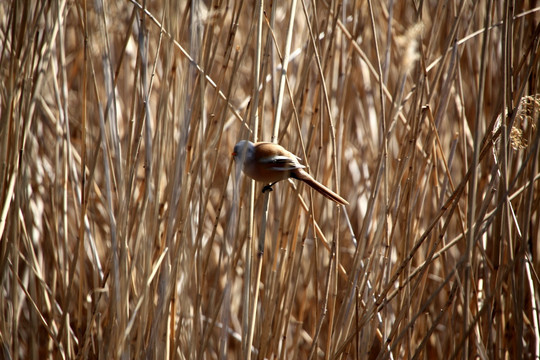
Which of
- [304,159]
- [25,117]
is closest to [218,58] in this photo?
[304,159]

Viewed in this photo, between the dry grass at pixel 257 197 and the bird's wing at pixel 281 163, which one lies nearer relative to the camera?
the dry grass at pixel 257 197

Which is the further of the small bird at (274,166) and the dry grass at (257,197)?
the small bird at (274,166)

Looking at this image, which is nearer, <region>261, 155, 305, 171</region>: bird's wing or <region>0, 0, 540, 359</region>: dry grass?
<region>0, 0, 540, 359</region>: dry grass

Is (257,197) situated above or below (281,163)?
below

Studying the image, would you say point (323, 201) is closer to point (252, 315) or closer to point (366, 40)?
point (252, 315)

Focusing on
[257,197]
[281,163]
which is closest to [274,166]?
[281,163]

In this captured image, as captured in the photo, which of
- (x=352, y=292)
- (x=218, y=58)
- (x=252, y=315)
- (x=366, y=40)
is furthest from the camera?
(x=218, y=58)

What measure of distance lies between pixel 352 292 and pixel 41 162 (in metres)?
1.65

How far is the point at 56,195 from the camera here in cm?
189

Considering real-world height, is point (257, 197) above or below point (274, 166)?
below

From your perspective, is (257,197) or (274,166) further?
(257,197)

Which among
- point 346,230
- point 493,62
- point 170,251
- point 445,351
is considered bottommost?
point 445,351

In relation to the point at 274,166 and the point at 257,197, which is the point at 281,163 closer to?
the point at 274,166

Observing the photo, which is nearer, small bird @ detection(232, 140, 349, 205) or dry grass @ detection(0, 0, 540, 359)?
dry grass @ detection(0, 0, 540, 359)
